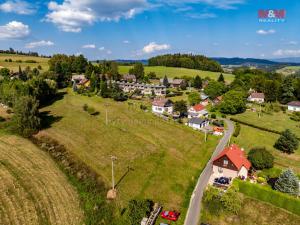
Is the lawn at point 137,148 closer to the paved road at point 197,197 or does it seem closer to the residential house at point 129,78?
the paved road at point 197,197

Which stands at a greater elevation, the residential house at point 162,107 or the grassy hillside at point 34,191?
the residential house at point 162,107

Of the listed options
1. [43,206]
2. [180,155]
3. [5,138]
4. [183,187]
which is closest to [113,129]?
[180,155]

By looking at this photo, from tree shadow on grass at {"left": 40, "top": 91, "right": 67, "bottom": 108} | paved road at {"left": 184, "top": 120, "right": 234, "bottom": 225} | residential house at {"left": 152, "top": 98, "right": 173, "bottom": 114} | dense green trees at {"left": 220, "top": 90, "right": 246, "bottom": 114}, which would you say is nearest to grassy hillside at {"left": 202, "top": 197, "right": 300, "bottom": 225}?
paved road at {"left": 184, "top": 120, "right": 234, "bottom": 225}

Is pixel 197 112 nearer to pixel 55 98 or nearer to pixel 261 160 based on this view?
pixel 261 160

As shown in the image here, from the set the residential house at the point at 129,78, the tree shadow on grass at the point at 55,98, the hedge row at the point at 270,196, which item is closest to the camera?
the hedge row at the point at 270,196

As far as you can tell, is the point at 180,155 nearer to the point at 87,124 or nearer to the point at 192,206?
the point at 192,206

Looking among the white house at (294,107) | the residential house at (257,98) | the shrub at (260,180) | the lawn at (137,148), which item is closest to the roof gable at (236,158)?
the shrub at (260,180)

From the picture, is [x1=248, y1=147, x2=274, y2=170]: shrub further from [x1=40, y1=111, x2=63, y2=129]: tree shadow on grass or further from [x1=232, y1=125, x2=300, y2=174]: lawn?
[x1=40, y1=111, x2=63, y2=129]: tree shadow on grass
